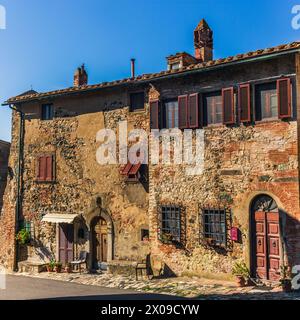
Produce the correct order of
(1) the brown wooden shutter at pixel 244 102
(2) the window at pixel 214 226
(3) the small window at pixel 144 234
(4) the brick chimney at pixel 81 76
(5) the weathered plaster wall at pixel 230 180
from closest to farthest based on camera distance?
(5) the weathered plaster wall at pixel 230 180 < (1) the brown wooden shutter at pixel 244 102 < (2) the window at pixel 214 226 < (3) the small window at pixel 144 234 < (4) the brick chimney at pixel 81 76

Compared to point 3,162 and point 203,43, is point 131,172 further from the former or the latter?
point 3,162

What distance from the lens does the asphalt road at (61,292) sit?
12.9 m

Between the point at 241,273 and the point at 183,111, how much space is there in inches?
225

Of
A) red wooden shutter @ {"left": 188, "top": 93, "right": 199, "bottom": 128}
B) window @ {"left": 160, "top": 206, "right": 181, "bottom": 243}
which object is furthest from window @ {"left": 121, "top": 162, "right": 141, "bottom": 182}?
red wooden shutter @ {"left": 188, "top": 93, "right": 199, "bottom": 128}

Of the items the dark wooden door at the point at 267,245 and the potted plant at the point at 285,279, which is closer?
the potted plant at the point at 285,279

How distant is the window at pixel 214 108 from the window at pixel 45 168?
7.45m

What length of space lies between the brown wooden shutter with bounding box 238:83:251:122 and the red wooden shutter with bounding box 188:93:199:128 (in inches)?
61.4

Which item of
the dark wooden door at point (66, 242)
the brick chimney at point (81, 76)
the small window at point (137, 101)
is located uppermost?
the brick chimney at point (81, 76)

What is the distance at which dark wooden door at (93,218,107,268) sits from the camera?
55.4 ft

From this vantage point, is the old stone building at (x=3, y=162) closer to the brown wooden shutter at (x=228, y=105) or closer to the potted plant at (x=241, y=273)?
the brown wooden shutter at (x=228, y=105)

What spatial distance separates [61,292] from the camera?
45.4 ft

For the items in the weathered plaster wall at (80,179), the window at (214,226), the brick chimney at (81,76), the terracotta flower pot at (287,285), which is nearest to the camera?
the terracotta flower pot at (287,285)

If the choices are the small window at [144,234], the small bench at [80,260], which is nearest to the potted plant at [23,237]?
the small bench at [80,260]

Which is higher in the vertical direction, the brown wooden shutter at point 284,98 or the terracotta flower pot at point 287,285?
the brown wooden shutter at point 284,98
